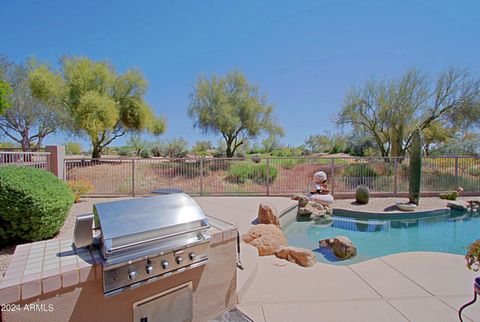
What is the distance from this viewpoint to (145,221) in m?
1.54

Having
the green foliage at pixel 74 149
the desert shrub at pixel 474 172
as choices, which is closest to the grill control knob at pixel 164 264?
the desert shrub at pixel 474 172

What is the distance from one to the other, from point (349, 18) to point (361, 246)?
22.1 ft

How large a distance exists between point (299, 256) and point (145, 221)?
250 centimetres

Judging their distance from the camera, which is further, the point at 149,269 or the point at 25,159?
the point at 25,159

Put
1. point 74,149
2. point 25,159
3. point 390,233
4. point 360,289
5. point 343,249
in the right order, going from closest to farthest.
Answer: point 360,289 < point 343,249 < point 25,159 < point 390,233 < point 74,149

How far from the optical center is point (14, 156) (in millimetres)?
5133

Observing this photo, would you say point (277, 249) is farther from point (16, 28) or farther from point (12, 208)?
point (16, 28)

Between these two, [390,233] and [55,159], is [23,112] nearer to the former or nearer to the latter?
[55,159]

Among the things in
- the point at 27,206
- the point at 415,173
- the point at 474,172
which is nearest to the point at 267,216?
the point at 27,206

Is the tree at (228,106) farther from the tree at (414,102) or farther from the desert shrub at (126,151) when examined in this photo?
the desert shrub at (126,151)

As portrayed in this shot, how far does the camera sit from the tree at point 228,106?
46.5 ft

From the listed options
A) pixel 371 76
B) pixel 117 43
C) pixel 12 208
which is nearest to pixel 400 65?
pixel 371 76

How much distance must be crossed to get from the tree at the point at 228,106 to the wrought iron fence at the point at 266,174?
5.66m

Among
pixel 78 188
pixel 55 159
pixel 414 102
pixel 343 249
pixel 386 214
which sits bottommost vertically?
pixel 386 214
